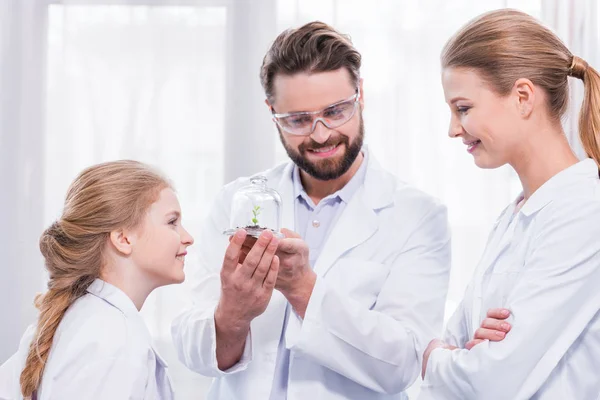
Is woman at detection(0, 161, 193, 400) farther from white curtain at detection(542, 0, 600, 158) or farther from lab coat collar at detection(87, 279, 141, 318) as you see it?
white curtain at detection(542, 0, 600, 158)

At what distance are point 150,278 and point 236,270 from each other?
0.28 meters

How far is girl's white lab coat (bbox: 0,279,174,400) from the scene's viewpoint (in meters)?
1.44

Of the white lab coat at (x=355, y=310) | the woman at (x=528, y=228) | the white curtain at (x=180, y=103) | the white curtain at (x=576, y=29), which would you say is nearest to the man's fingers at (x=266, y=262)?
the white lab coat at (x=355, y=310)

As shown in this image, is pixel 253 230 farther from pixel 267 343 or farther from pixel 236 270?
pixel 267 343

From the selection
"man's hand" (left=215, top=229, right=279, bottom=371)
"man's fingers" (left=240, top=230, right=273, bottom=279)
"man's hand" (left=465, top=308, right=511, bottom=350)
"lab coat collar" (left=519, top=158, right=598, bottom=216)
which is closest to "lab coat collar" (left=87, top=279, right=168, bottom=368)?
"man's hand" (left=215, top=229, right=279, bottom=371)

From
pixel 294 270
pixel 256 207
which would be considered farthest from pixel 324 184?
pixel 294 270

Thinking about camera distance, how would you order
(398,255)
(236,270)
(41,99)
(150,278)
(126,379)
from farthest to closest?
(41,99), (398,255), (150,278), (236,270), (126,379)

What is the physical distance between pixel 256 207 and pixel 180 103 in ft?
3.20

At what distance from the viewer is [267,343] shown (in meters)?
1.82

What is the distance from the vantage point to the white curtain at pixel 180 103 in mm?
2592

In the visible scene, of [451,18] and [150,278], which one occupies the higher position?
[451,18]

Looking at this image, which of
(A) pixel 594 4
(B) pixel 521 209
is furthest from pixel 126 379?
(A) pixel 594 4

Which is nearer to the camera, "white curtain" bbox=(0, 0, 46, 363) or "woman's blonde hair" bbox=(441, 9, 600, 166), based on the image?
"woman's blonde hair" bbox=(441, 9, 600, 166)

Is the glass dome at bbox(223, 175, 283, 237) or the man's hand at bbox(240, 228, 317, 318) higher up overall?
the glass dome at bbox(223, 175, 283, 237)
